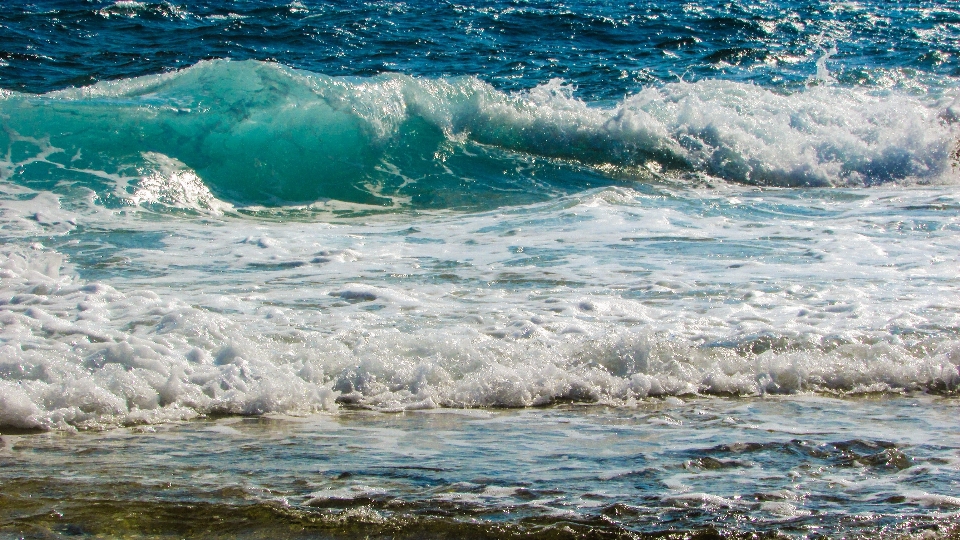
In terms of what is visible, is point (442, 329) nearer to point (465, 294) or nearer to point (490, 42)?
point (465, 294)

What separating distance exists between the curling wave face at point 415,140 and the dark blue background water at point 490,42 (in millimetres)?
2006

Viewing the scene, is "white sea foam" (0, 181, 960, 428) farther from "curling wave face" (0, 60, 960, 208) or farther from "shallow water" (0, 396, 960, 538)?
"curling wave face" (0, 60, 960, 208)

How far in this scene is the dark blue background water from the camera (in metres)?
13.6

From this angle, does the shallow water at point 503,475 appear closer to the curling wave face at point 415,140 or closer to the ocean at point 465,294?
the ocean at point 465,294

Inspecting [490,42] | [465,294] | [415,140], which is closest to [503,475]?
[465,294]

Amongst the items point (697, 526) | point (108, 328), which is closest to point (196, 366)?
point (108, 328)

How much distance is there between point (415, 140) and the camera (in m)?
10.7

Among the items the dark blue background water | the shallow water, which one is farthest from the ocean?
the dark blue background water

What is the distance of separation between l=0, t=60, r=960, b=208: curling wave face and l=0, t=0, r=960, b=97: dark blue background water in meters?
2.01

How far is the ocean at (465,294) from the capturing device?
3.02 m

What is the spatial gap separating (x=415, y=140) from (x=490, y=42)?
5.44 metres

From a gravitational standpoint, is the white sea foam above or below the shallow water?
below

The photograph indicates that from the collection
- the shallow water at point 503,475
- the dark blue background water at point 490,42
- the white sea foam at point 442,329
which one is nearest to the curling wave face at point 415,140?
the dark blue background water at point 490,42

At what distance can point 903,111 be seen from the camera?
12.3m
